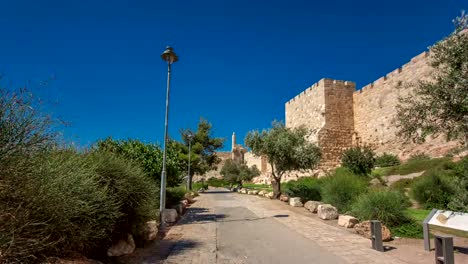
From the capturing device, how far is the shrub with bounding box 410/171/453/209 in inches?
435

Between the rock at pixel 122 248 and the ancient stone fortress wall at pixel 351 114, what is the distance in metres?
21.8

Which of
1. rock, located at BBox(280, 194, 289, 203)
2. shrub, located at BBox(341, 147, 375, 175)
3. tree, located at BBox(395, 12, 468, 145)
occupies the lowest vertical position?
rock, located at BBox(280, 194, 289, 203)

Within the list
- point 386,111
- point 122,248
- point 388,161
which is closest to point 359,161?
point 388,161

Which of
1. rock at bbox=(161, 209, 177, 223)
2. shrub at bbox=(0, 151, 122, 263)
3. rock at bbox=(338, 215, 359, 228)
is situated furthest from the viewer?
rock at bbox=(161, 209, 177, 223)

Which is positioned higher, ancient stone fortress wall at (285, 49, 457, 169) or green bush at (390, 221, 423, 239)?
ancient stone fortress wall at (285, 49, 457, 169)

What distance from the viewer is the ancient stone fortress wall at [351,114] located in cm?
2439

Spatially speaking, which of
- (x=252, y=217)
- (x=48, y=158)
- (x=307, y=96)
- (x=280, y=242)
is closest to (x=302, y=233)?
(x=280, y=242)

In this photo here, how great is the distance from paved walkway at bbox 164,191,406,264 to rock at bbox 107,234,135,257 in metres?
0.87

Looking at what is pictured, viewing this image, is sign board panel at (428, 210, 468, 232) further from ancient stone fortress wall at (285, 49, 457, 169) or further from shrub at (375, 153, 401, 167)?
ancient stone fortress wall at (285, 49, 457, 169)

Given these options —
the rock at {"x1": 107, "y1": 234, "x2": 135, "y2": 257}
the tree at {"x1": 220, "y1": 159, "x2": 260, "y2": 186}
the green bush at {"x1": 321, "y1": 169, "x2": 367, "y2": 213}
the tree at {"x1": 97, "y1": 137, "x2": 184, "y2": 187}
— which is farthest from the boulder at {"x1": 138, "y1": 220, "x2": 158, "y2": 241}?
the tree at {"x1": 220, "y1": 159, "x2": 260, "y2": 186}

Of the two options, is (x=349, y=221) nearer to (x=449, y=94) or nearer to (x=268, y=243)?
(x=268, y=243)

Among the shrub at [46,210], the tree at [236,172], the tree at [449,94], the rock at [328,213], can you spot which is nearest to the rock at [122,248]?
the shrub at [46,210]

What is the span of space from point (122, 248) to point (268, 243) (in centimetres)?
315

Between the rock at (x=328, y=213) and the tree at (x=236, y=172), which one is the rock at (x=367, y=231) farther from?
the tree at (x=236, y=172)
